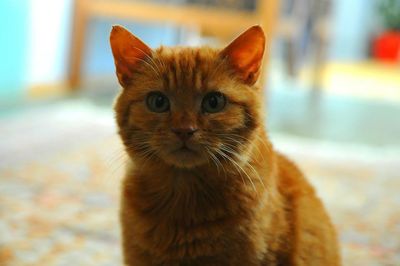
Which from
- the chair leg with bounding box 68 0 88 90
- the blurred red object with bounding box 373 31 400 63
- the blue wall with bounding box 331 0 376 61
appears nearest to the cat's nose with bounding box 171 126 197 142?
the chair leg with bounding box 68 0 88 90

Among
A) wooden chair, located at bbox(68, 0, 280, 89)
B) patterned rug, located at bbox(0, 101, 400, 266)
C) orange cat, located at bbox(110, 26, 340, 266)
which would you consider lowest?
patterned rug, located at bbox(0, 101, 400, 266)

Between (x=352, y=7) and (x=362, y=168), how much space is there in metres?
6.26

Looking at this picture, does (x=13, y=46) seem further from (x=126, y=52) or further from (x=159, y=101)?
(x=159, y=101)

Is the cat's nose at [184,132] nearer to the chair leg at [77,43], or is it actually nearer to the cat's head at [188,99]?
the cat's head at [188,99]

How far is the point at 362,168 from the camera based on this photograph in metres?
2.26

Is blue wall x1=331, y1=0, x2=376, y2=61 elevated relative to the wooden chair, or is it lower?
elevated

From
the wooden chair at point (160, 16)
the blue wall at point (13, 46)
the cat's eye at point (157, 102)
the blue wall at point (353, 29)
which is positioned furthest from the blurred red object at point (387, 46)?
the cat's eye at point (157, 102)

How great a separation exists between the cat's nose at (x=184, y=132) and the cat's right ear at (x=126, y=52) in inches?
7.2

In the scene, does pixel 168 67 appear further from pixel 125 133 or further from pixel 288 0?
pixel 288 0

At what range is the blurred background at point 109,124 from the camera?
1.44 m

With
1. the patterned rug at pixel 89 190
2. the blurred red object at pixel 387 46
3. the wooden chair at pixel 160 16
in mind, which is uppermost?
the blurred red object at pixel 387 46

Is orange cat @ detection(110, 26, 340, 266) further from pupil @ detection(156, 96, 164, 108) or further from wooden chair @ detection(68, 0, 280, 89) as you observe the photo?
wooden chair @ detection(68, 0, 280, 89)

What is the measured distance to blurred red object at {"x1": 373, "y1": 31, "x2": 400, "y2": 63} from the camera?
7.99m

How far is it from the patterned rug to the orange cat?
0.50 ft
